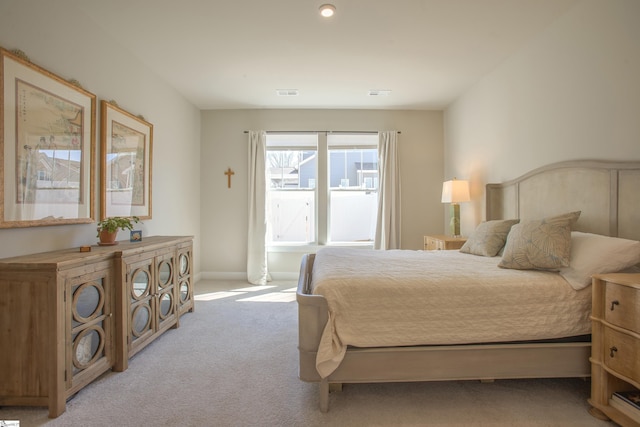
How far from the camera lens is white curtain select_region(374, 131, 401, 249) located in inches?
183

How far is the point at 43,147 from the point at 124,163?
888 millimetres

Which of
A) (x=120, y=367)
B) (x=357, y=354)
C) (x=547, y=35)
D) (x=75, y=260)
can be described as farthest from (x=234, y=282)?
(x=547, y=35)

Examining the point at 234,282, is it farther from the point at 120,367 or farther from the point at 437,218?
the point at 437,218

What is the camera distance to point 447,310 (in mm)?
1743

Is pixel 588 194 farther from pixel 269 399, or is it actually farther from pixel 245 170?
pixel 245 170

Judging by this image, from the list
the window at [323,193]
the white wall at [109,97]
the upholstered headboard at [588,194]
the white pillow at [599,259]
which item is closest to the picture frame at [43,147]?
the white wall at [109,97]

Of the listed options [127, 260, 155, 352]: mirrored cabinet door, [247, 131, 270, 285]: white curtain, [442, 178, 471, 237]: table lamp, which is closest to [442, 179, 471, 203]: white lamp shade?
[442, 178, 471, 237]: table lamp

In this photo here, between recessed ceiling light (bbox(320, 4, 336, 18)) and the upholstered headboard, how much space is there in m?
2.16

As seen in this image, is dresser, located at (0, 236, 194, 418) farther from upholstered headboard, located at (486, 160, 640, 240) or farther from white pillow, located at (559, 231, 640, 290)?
upholstered headboard, located at (486, 160, 640, 240)

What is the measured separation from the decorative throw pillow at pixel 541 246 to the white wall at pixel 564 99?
629mm

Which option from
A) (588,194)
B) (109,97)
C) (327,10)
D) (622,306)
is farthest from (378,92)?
(622,306)

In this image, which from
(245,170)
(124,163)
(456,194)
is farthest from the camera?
(245,170)

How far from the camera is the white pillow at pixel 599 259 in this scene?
1.72 m

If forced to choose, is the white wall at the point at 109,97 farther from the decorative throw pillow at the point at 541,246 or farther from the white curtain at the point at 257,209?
the decorative throw pillow at the point at 541,246
